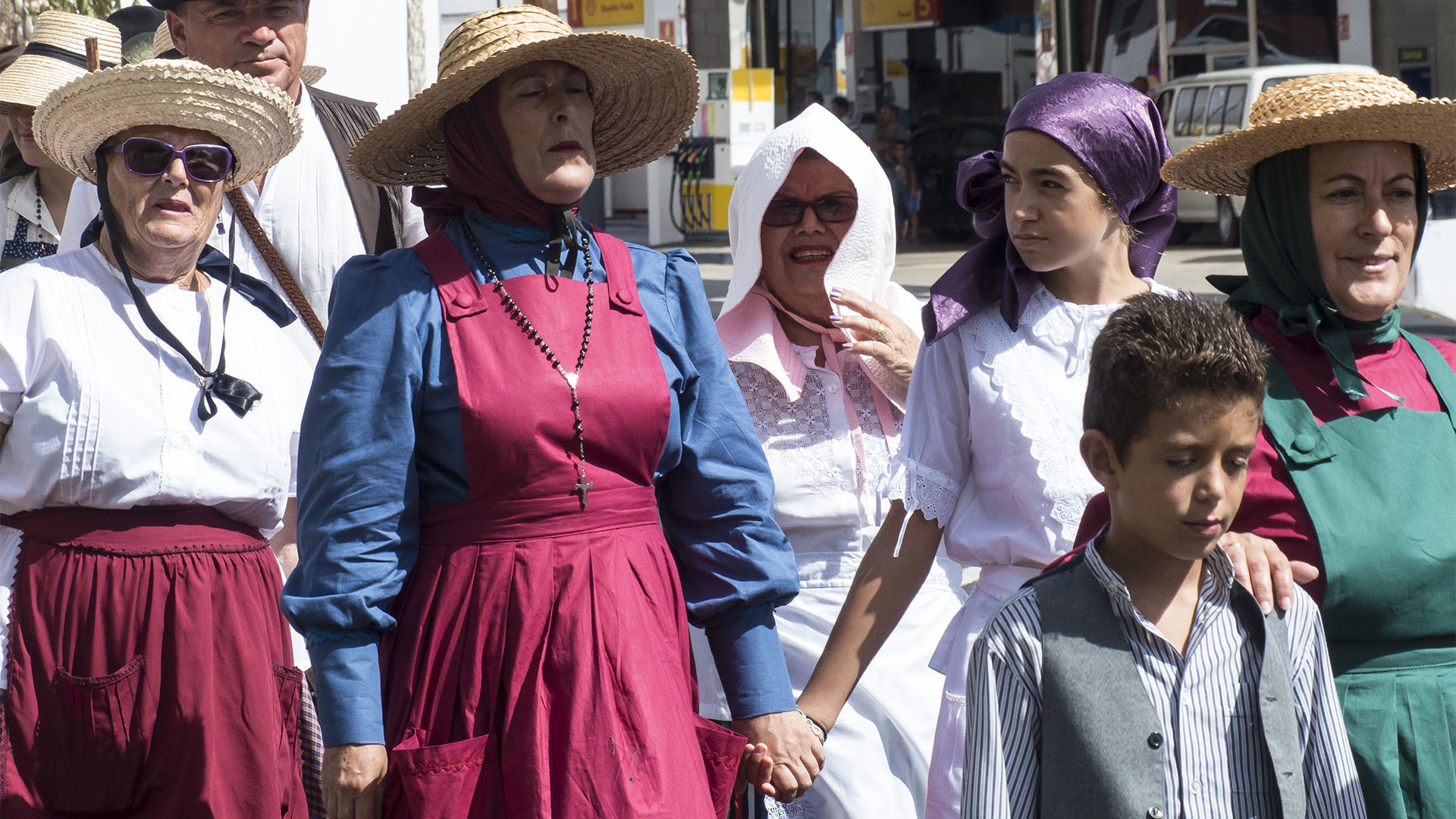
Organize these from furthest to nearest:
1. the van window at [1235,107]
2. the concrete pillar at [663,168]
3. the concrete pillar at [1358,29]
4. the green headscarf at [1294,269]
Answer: the concrete pillar at [1358,29]
the concrete pillar at [663,168]
the van window at [1235,107]
the green headscarf at [1294,269]

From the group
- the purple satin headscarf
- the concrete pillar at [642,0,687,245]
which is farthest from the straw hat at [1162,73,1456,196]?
the concrete pillar at [642,0,687,245]

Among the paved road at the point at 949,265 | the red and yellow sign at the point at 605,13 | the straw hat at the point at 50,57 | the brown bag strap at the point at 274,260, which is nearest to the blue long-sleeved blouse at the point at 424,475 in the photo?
the brown bag strap at the point at 274,260

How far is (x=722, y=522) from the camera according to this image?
9.40 feet

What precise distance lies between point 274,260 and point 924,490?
2.02m

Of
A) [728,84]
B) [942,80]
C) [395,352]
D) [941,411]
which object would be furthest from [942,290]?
[942,80]

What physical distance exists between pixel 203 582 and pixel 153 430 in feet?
1.14

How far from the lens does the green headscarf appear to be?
276 centimetres

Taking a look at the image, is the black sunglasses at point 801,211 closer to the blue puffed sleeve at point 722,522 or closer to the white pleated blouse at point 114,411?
the blue puffed sleeve at point 722,522

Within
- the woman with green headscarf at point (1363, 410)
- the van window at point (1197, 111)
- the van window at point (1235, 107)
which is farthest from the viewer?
the van window at point (1197, 111)

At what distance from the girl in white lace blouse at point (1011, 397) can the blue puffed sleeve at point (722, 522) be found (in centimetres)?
26

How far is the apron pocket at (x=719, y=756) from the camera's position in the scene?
2.76 m

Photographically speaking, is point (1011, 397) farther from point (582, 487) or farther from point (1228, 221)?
point (1228, 221)

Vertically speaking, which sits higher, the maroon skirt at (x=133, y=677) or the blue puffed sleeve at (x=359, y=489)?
the blue puffed sleeve at (x=359, y=489)

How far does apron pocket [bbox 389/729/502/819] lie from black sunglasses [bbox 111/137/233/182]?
69.0 inches
